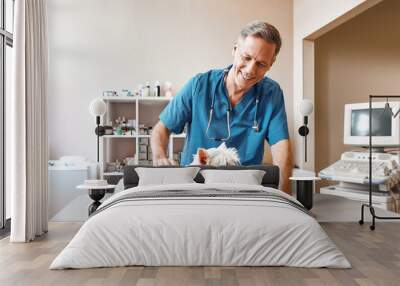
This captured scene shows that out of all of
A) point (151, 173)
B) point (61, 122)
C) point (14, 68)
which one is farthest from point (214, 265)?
point (61, 122)

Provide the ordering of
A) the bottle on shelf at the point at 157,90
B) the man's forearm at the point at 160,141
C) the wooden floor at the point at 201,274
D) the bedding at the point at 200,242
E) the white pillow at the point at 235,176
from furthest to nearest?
the bottle on shelf at the point at 157,90 → the man's forearm at the point at 160,141 → the white pillow at the point at 235,176 → the bedding at the point at 200,242 → the wooden floor at the point at 201,274

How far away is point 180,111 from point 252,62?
3.51 ft

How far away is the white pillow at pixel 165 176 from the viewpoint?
5.16 metres

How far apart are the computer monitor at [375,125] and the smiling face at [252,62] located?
1.41 metres

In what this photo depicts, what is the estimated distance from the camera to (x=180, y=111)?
21.2 feet

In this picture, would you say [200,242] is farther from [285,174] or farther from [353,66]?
[353,66]

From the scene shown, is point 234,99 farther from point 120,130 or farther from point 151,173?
point 120,130

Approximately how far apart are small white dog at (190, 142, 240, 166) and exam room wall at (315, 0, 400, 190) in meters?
2.37

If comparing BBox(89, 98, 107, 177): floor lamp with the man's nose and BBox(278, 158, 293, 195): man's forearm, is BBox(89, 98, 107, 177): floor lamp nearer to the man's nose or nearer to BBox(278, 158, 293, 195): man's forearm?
the man's nose

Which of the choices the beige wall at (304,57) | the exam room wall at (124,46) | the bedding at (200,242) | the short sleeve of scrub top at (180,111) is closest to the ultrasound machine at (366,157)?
the beige wall at (304,57)

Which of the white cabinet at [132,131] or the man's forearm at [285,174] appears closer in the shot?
the man's forearm at [285,174]

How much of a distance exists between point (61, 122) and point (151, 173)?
281 cm

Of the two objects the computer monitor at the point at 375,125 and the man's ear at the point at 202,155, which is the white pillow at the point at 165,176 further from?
the computer monitor at the point at 375,125

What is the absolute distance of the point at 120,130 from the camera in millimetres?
7320
